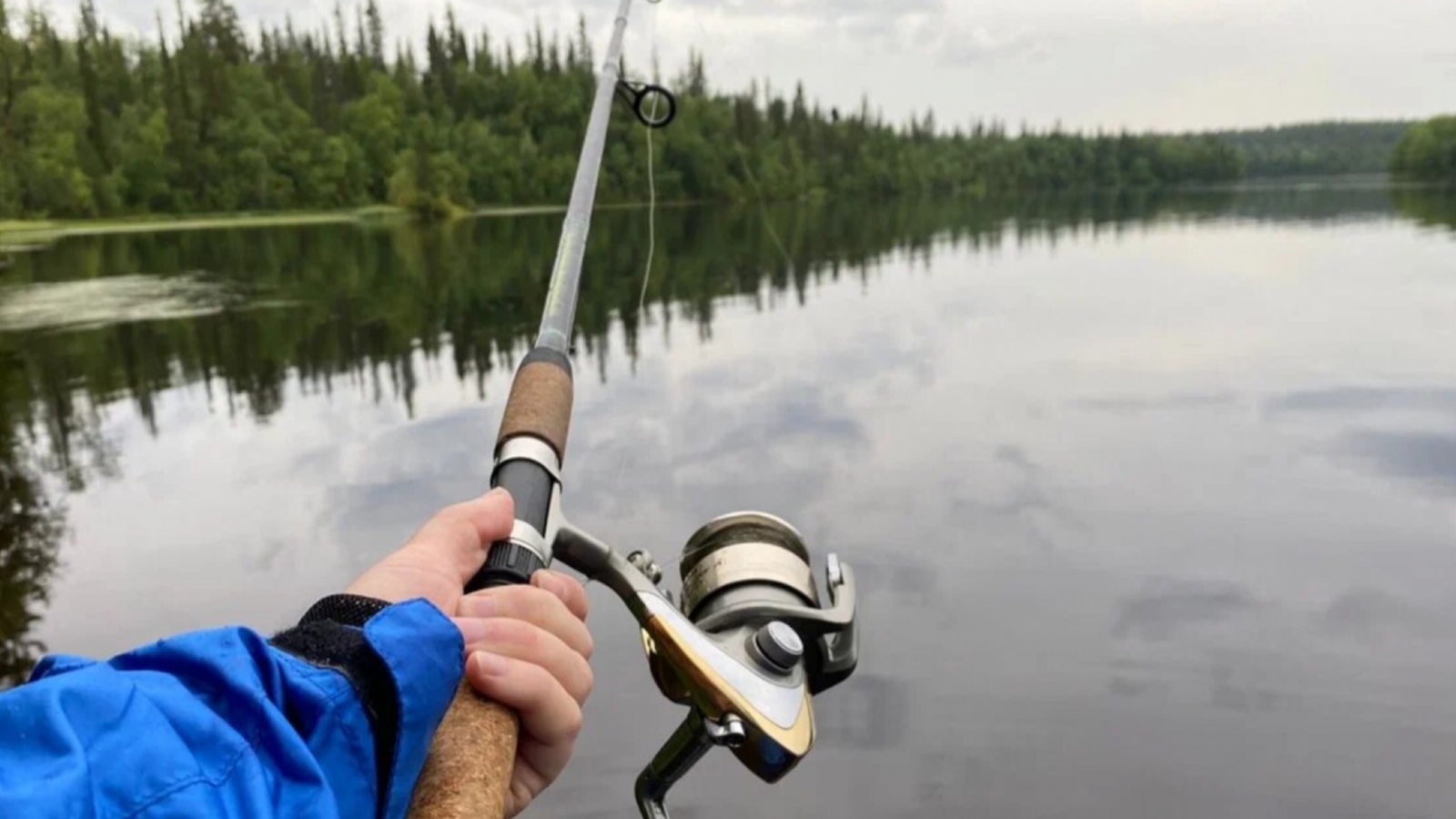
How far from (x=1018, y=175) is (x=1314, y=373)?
8056cm

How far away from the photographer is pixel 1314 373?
9.63 meters

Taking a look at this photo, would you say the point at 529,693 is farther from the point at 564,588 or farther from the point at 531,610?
the point at 564,588

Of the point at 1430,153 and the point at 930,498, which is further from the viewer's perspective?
the point at 1430,153

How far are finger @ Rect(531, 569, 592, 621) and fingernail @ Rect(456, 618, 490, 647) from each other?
5.8 inches

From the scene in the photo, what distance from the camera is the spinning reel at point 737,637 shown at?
1075 mm

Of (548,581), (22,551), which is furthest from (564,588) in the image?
(22,551)

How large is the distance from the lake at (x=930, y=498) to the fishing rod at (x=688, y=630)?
247 cm

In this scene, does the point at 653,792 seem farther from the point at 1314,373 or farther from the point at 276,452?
the point at 1314,373

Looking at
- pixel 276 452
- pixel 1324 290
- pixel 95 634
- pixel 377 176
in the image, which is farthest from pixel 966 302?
pixel 377 176

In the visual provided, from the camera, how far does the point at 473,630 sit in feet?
2.93

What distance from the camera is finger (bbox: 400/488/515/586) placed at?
1055 millimetres

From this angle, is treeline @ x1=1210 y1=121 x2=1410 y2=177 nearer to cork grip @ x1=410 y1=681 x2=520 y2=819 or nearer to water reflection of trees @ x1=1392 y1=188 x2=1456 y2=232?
water reflection of trees @ x1=1392 y1=188 x2=1456 y2=232

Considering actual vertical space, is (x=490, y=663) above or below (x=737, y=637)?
above

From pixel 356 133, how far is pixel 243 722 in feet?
197
